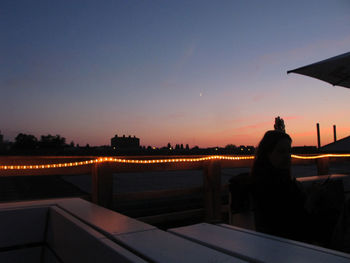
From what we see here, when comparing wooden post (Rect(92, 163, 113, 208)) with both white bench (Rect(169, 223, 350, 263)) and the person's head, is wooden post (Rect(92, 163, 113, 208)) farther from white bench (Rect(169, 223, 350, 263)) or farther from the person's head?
white bench (Rect(169, 223, 350, 263))

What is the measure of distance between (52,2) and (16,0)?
116 cm

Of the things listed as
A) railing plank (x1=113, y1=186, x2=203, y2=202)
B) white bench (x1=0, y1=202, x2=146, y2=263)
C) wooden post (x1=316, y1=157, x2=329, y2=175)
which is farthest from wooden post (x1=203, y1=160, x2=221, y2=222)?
white bench (x1=0, y1=202, x2=146, y2=263)

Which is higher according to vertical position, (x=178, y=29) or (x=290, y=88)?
(x=178, y=29)

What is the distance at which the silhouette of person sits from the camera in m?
2.06

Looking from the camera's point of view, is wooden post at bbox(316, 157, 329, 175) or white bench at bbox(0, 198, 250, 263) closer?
white bench at bbox(0, 198, 250, 263)

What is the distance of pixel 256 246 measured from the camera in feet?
3.02

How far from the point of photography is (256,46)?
13.5 metres

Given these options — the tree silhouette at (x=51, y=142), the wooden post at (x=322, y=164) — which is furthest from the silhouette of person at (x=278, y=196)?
the tree silhouette at (x=51, y=142)

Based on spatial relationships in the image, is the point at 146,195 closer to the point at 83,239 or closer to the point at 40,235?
the point at 40,235

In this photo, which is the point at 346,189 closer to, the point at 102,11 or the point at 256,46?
the point at 102,11

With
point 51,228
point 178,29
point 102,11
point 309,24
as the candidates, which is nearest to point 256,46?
point 309,24

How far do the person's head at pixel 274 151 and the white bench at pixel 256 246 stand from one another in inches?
54.6

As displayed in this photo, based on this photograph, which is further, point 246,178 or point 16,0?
point 16,0

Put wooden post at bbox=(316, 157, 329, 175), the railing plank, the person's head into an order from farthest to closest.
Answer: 1. wooden post at bbox=(316, 157, 329, 175)
2. the railing plank
3. the person's head
